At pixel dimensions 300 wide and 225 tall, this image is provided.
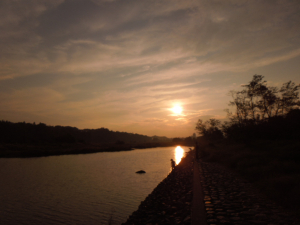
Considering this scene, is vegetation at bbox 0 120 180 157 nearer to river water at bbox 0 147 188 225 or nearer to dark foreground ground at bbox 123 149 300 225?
river water at bbox 0 147 188 225

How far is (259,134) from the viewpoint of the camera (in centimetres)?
3356

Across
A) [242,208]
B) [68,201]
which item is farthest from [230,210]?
[68,201]

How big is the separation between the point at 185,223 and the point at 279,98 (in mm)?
42055

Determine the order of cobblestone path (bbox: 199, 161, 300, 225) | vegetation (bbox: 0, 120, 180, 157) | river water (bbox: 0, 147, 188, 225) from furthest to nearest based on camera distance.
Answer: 1. vegetation (bbox: 0, 120, 180, 157)
2. river water (bbox: 0, 147, 188, 225)
3. cobblestone path (bbox: 199, 161, 300, 225)

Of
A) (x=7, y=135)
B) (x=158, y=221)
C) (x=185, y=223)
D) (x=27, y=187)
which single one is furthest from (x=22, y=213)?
(x=7, y=135)

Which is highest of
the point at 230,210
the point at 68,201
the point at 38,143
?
the point at 38,143

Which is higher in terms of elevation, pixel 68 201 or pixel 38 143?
pixel 38 143

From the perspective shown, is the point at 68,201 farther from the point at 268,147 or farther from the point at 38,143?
the point at 38,143

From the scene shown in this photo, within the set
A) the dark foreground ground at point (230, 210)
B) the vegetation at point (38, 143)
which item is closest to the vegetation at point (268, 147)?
the dark foreground ground at point (230, 210)

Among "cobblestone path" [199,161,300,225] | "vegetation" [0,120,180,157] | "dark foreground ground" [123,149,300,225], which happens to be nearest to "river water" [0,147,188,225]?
"dark foreground ground" [123,149,300,225]

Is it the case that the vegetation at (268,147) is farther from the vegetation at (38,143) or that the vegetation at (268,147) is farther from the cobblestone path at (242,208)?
the vegetation at (38,143)

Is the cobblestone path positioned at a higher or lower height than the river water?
higher

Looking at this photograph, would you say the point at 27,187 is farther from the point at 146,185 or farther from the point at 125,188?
the point at 146,185

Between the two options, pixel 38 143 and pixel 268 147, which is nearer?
pixel 268 147
